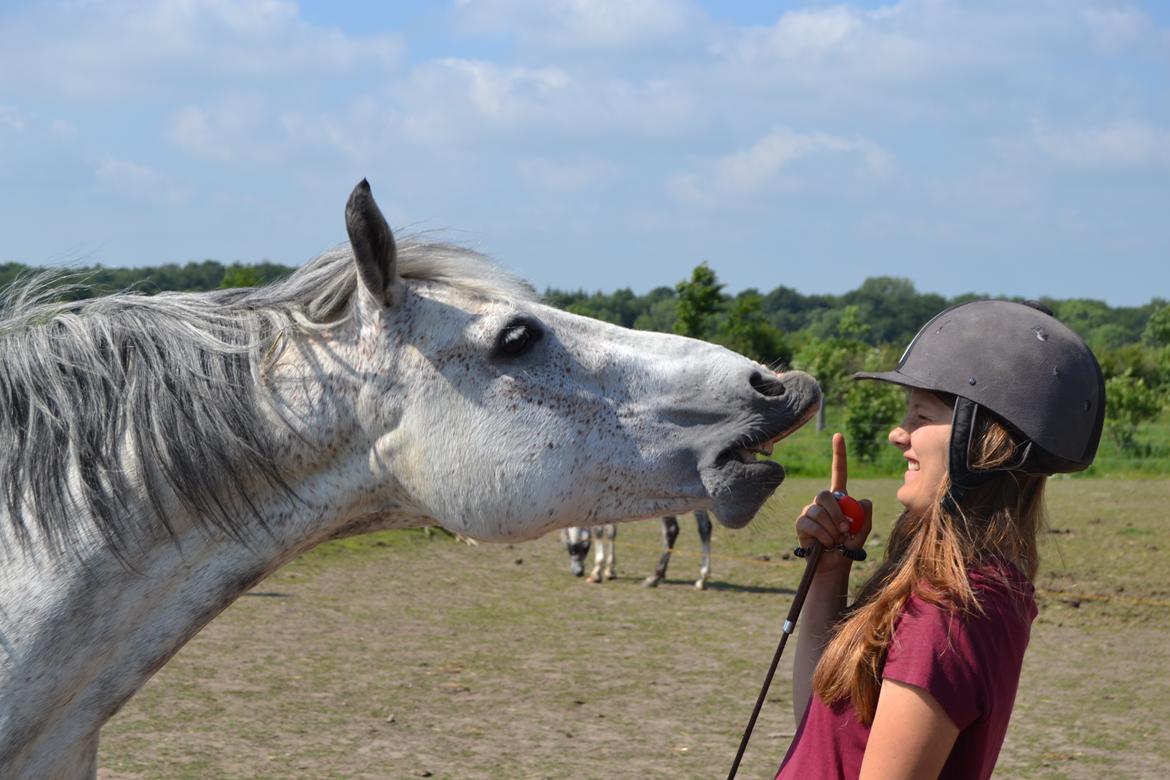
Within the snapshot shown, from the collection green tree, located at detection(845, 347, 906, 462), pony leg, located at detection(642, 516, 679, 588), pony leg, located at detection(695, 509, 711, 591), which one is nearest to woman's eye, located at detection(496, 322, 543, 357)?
pony leg, located at detection(695, 509, 711, 591)

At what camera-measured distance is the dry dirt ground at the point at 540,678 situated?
233 inches

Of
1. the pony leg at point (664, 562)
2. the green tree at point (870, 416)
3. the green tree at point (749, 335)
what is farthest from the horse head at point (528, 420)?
the green tree at point (749, 335)

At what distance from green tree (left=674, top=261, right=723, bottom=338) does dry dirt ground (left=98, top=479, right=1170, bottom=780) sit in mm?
16039

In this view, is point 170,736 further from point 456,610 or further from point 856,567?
point 856,567

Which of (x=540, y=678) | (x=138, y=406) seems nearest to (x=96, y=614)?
(x=138, y=406)

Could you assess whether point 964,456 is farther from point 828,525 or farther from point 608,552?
point 608,552

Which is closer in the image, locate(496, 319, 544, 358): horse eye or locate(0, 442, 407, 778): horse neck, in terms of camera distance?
locate(0, 442, 407, 778): horse neck

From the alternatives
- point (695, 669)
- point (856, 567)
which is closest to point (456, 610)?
point (695, 669)

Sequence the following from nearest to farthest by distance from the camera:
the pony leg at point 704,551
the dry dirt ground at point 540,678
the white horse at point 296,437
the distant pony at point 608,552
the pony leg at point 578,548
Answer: the white horse at point 296,437
the dry dirt ground at point 540,678
the pony leg at point 704,551
the distant pony at point 608,552
the pony leg at point 578,548

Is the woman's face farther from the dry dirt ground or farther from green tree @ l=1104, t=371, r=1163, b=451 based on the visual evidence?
green tree @ l=1104, t=371, r=1163, b=451

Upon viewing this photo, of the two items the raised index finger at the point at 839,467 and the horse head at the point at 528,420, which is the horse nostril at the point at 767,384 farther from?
the raised index finger at the point at 839,467

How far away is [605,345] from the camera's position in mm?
2135

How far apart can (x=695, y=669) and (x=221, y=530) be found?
6.60 metres

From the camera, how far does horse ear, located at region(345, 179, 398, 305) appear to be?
192 centimetres
